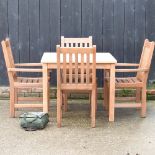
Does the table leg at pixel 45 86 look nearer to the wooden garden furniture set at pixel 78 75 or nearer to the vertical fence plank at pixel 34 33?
the wooden garden furniture set at pixel 78 75

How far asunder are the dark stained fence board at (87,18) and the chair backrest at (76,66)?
5.59 feet

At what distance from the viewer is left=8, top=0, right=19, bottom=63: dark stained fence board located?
7.54m

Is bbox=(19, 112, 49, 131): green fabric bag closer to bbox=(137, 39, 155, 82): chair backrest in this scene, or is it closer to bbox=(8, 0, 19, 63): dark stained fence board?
bbox=(137, 39, 155, 82): chair backrest

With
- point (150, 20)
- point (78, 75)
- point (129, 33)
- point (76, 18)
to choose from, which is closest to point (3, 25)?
point (76, 18)

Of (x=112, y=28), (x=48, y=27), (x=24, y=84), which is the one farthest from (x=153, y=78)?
(x=24, y=84)

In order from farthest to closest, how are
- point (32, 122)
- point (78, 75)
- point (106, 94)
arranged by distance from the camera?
point (106, 94)
point (78, 75)
point (32, 122)

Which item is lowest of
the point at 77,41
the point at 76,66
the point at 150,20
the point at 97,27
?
the point at 76,66

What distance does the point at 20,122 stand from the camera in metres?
5.83

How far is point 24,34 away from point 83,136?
2.76 m

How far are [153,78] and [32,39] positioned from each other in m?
2.15

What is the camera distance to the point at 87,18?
24.9 feet

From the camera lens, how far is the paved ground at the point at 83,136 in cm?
491

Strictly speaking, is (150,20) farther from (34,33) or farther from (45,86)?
(45,86)

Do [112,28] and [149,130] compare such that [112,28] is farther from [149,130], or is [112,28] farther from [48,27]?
[149,130]
